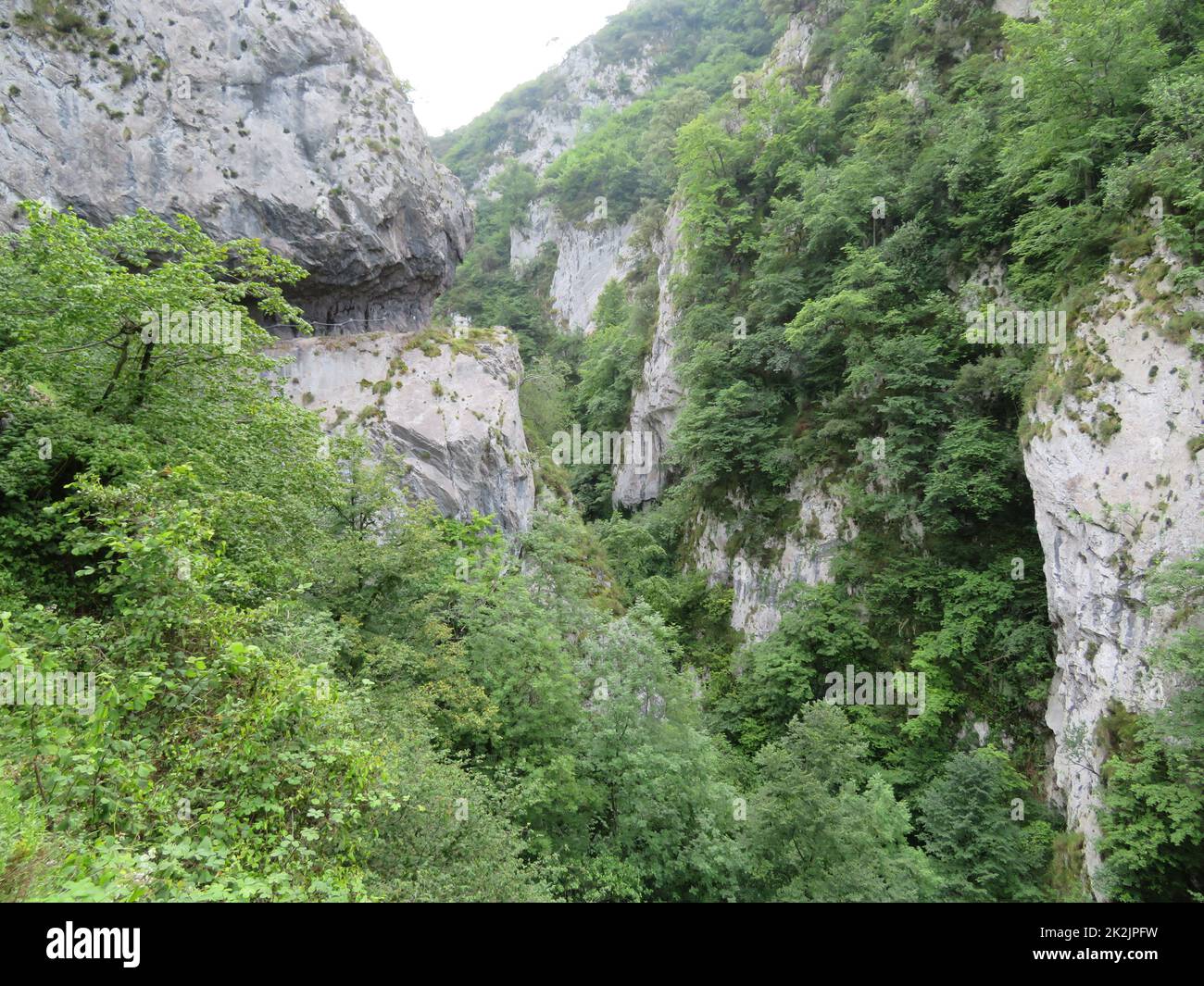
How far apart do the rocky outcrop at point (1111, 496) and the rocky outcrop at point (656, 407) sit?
602 inches

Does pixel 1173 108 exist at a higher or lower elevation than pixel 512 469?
higher

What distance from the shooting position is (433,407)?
17.9 m

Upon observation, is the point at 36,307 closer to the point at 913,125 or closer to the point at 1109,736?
the point at 1109,736

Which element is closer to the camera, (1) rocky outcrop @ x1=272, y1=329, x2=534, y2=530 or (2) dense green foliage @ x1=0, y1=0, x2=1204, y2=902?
(2) dense green foliage @ x1=0, y1=0, x2=1204, y2=902

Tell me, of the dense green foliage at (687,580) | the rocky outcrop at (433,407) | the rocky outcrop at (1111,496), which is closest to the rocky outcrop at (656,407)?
the dense green foliage at (687,580)

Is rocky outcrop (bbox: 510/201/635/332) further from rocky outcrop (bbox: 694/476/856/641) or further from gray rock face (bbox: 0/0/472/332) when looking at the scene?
rocky outcrop (bbox: 694/476/856/641)

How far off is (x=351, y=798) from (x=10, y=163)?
17.3m

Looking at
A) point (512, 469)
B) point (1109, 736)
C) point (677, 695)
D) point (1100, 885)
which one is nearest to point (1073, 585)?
point (1109, 736)

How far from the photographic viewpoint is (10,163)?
1305 centimetres

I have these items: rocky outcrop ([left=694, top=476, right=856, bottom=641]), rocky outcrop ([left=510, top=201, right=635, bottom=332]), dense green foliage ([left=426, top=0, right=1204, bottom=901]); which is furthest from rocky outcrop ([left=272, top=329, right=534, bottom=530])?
rocky outcrop ([left=510, top=201, right=635, bottom=332])

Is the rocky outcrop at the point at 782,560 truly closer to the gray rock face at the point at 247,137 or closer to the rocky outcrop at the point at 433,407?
the rocky outcrop at the point at 433,407

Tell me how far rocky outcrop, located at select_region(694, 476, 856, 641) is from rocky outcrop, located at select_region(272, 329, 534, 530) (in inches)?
297

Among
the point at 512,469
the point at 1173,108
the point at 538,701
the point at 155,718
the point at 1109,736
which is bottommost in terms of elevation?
the point at 1109,736

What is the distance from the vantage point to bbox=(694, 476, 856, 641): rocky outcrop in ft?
58.9
